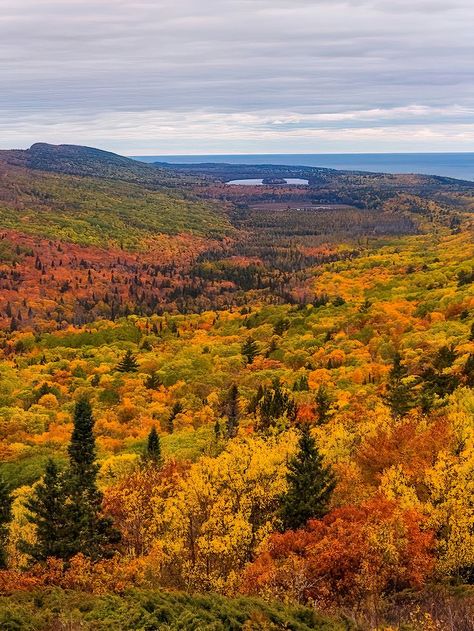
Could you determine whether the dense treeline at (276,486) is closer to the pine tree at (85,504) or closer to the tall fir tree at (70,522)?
the tall fir tree at (70,522)

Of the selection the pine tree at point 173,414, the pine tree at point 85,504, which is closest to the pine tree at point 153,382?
the pine tree at point 173,414

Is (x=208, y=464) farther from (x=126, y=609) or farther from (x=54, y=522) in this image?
(x=126, y=609)

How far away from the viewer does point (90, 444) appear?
5062 centimetres

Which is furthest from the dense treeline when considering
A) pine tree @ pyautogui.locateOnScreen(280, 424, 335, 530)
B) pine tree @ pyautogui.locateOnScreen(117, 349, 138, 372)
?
pine tree @ pyautogui.locateOnScreen(117, 349, 138, 372)

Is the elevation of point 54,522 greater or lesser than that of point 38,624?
lesser

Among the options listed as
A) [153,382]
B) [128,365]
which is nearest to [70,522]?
[153,382]

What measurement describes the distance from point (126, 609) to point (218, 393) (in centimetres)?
8977

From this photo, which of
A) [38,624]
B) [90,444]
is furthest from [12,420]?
[38,624]

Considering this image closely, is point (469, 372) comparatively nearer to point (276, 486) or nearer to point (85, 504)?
point (276, 486)

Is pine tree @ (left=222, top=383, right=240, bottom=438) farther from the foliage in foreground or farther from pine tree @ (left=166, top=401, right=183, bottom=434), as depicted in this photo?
the foliage in foreground

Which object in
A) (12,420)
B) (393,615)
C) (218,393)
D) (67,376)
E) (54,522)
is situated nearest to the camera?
(393,615)

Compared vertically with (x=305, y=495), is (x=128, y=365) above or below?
below

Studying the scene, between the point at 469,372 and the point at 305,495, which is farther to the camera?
the point at 469,372

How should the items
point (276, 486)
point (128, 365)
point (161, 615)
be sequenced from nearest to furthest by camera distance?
point (161, 615)
point (276, 486)
point (128, 365)
